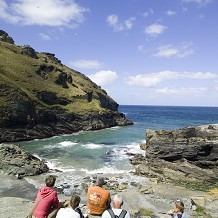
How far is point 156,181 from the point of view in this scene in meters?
41.3

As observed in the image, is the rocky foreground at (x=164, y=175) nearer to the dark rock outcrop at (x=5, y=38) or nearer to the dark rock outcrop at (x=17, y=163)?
the dark rock outcrop at (x=17, y=163)

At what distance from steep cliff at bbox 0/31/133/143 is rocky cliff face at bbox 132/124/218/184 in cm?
4593

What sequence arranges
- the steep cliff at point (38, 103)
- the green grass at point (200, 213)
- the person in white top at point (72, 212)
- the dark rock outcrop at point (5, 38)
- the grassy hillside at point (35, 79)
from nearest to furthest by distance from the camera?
the person in white top at point (72, 212)
the green grass at point (200, 213)
the steep cliff at point (38, 103)
the grassy hillside at point (35, 79)
the dark rock outcrop at point (5, 38)

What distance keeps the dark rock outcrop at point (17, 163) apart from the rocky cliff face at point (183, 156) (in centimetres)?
1443

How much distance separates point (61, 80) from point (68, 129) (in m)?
35.5

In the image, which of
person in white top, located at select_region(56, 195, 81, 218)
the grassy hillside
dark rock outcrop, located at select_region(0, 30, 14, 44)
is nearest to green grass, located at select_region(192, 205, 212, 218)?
person in white top, located at select_region(56, 195, 81, 218)

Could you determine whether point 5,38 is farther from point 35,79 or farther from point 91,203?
point 91,203

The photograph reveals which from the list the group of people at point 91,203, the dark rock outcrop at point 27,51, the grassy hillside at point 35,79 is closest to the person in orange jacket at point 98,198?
the group of people at point 91,203

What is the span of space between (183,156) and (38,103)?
65.9m

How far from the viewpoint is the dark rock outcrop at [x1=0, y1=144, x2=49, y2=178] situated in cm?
4397

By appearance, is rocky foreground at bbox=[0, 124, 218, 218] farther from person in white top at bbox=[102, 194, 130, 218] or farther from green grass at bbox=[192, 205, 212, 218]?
person in white top at bbox=[102, 194, 130, 218]

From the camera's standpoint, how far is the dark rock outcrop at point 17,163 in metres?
44.0

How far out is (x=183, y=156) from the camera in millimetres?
45625

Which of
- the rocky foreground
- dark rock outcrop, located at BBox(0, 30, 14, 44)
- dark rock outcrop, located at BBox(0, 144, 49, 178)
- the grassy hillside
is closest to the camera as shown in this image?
the rocky foreground
